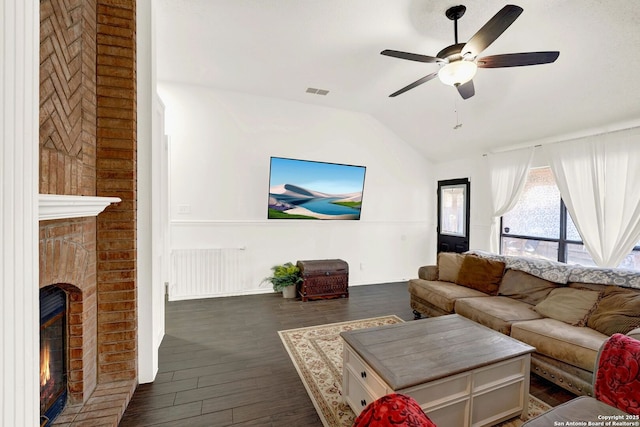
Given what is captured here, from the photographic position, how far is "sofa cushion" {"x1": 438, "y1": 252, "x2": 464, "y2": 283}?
353 cm

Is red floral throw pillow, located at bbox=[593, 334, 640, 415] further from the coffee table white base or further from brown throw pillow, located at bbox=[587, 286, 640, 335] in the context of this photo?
brown throw pillow, located at bbox=[587, 286, 640, 335]

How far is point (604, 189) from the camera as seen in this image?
3.16 metres

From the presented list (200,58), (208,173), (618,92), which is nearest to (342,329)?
(208,173)

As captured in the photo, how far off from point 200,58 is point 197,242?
96.1 inches

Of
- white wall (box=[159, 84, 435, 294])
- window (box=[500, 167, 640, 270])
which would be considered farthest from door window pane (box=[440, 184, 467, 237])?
window (box=[500, 167, 640, 270])

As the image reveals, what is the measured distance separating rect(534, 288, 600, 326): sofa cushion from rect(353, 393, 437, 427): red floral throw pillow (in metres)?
2.48

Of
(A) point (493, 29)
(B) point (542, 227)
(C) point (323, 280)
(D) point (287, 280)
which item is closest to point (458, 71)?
(A) point (493, 29)

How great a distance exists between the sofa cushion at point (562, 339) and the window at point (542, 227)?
1.83m

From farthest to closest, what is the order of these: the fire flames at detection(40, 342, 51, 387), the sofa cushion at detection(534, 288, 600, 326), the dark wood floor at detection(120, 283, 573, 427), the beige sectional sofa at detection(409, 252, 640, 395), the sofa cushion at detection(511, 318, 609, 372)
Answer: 1. the sofa cushion at detection(534, 288, 600, 326)
2. the beige sectional sofa at detection(409, 252, 640, 395)
3. the sofa cushion at detection(511, 318, 609, 372)
4. the dark wood floor at detection(120, 283, 573, 427)
5. the fire flames at detection(40, 342, 51, 387)

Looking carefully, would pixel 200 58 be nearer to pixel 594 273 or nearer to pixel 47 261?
pixel 47 261

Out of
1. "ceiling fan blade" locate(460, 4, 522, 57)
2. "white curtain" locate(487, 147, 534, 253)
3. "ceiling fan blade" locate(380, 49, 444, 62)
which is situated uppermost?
"ceiling fan blade" locate(380, 49, 444, 62)

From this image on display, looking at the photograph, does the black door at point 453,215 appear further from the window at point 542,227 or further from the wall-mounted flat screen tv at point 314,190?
the wall-mounted flat screen tv at point 314,190

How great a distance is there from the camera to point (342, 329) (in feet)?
10.1

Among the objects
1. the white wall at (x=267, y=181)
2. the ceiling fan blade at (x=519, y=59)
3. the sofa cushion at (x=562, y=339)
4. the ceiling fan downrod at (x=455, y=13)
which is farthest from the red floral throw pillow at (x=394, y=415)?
the white wall at (x=267, y=181)
